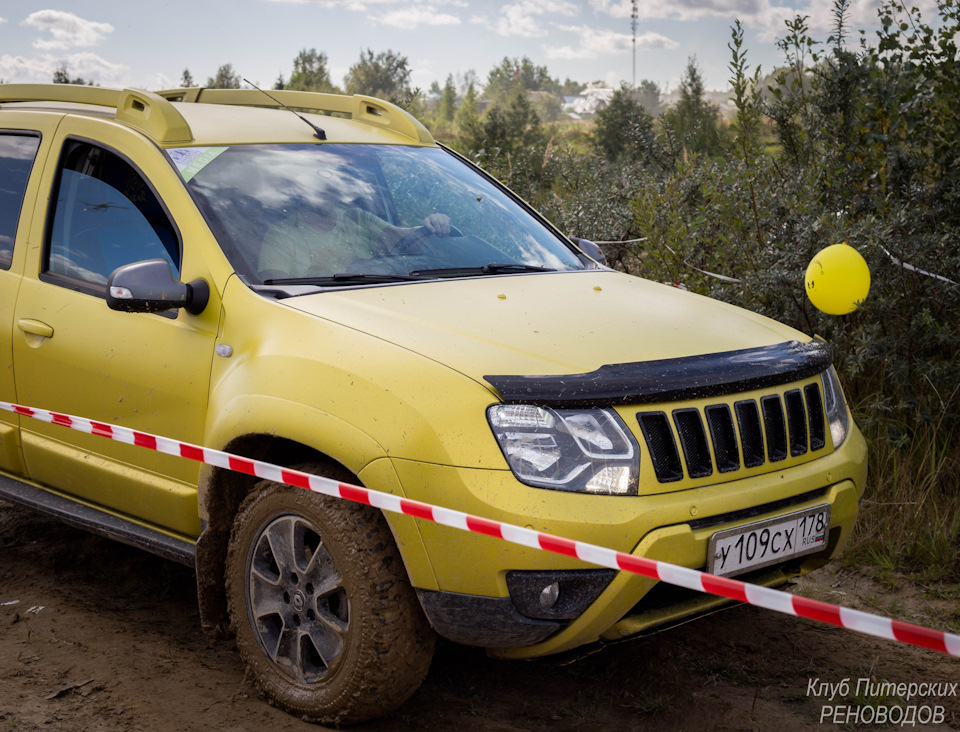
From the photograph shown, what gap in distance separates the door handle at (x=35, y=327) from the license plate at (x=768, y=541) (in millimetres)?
2484

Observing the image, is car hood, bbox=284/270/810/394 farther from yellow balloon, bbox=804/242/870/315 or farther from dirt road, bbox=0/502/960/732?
yellow balloon, bbox=804/242/870/315

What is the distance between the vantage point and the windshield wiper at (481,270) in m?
3.41

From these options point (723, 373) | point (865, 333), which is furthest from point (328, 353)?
point (865, 333)

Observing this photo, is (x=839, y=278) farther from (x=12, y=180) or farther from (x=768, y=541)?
(x=12, y=180)

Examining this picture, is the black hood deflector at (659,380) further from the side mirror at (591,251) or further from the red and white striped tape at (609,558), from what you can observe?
the side mirror at (591,251)

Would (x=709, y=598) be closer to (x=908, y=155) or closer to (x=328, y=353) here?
(x=328, y=353)

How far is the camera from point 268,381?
2814mm

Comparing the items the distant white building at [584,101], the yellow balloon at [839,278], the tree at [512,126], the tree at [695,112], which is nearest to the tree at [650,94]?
the tree at [512,126]

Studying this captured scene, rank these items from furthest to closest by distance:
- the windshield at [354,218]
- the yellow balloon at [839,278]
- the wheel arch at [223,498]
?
the yellow balloon at [839,278]
the windshield at [354,218]
the wheel arch at [223,498]

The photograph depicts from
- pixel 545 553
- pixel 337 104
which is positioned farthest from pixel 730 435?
pixel 337 104

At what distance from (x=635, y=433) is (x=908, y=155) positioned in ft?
12.5

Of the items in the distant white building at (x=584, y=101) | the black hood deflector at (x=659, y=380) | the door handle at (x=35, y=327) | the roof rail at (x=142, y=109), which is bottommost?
the black hood deflector at (x=659, y=380)

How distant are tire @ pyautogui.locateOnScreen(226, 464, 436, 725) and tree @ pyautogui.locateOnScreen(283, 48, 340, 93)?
36.4 m

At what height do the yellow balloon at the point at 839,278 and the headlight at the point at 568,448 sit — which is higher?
the yellow balloon at the point at 839,278
